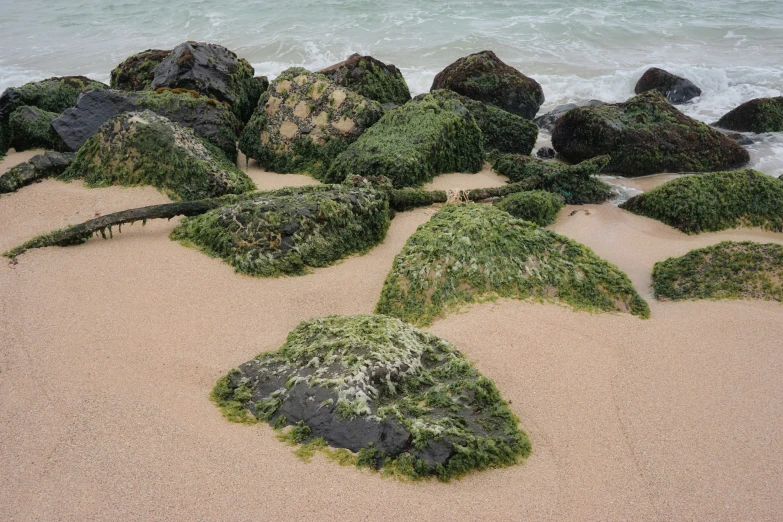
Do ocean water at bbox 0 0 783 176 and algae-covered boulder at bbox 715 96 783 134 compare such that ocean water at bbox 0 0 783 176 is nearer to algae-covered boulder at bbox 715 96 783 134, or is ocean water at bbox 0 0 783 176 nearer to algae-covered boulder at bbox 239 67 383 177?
algae-covered boulder at bbox 715 96 783 134

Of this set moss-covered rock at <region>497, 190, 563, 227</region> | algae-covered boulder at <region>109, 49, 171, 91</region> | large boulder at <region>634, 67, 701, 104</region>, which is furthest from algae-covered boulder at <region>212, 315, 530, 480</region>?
large boulder at <region>634, 67, 701, 104</region>

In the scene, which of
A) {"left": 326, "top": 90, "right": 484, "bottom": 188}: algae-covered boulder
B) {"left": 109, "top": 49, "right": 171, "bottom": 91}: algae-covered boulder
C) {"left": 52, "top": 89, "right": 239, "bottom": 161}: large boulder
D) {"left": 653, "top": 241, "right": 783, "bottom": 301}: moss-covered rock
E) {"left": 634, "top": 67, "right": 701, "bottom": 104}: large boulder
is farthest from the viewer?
{"left": 634, "top": 67, "right": 701, "bottom": 104}: large boulder

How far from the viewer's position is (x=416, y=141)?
7004 mm

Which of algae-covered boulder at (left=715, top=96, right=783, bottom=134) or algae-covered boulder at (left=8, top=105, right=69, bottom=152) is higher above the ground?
algae-covered boulder at (left=8, top=105, right=69, bottom=152)

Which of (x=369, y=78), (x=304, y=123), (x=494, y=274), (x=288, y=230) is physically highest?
(x=369, y=78)

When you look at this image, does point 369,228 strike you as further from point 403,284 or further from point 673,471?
point 673,471

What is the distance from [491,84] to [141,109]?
556 cm

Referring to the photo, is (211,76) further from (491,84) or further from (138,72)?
(491,84)

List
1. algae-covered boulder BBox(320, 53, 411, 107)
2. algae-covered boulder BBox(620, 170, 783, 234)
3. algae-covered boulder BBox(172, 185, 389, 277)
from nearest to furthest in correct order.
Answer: algae-covered boulder BBox(172, 185, 389, 277), algae-covered boulder BBox(620, 170, 783, 234), algae-covered boulder BBox(320, 53, 411, 107)

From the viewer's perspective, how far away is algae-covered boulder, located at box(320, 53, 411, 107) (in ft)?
30.0

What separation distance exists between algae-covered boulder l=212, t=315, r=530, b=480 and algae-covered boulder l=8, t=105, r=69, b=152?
625 centimetres

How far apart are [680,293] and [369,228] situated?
265cm

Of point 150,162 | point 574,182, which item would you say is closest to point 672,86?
point 574,182

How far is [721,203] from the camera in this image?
6098mm
